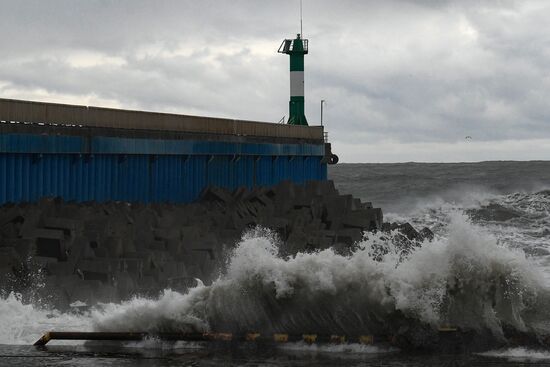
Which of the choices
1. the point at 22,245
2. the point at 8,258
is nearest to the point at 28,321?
the point at 8,258

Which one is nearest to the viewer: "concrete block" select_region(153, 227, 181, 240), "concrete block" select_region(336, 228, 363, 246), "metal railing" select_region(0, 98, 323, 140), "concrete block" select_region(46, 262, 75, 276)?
"concrete block" select_region(46, 262, 75, 276)

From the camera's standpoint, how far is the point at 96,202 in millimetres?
22516

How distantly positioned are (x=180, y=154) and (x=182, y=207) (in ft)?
11.0

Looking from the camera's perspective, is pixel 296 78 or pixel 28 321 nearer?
pixel 28 321

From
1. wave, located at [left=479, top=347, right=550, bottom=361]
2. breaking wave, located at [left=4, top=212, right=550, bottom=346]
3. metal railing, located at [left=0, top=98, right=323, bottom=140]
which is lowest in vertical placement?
wave, located at [left=479, top=347, right=550, bottom=361]

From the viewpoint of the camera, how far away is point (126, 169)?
2444 centimetres

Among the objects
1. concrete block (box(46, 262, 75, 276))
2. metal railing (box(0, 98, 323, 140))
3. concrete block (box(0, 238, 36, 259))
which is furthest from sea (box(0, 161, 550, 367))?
metal railing (box(0, 98, 323, 140))

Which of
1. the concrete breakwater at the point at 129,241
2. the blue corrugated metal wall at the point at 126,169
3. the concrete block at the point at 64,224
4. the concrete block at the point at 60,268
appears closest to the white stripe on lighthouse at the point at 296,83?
the blue corrugated metal wall at the point at 126,169

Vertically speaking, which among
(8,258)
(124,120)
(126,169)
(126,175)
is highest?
(124,120)

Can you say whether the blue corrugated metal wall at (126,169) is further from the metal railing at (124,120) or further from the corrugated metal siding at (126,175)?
the metal railing at (124,120)

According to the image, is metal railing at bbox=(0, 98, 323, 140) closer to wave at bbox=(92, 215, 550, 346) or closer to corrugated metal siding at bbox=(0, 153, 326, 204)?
corrugated metal siding at bbox=(0, 153, 326, 204)

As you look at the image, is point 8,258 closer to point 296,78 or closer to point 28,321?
point 28,321

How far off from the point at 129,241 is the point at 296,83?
24.7 m

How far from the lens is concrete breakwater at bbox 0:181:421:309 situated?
50.1 feet
